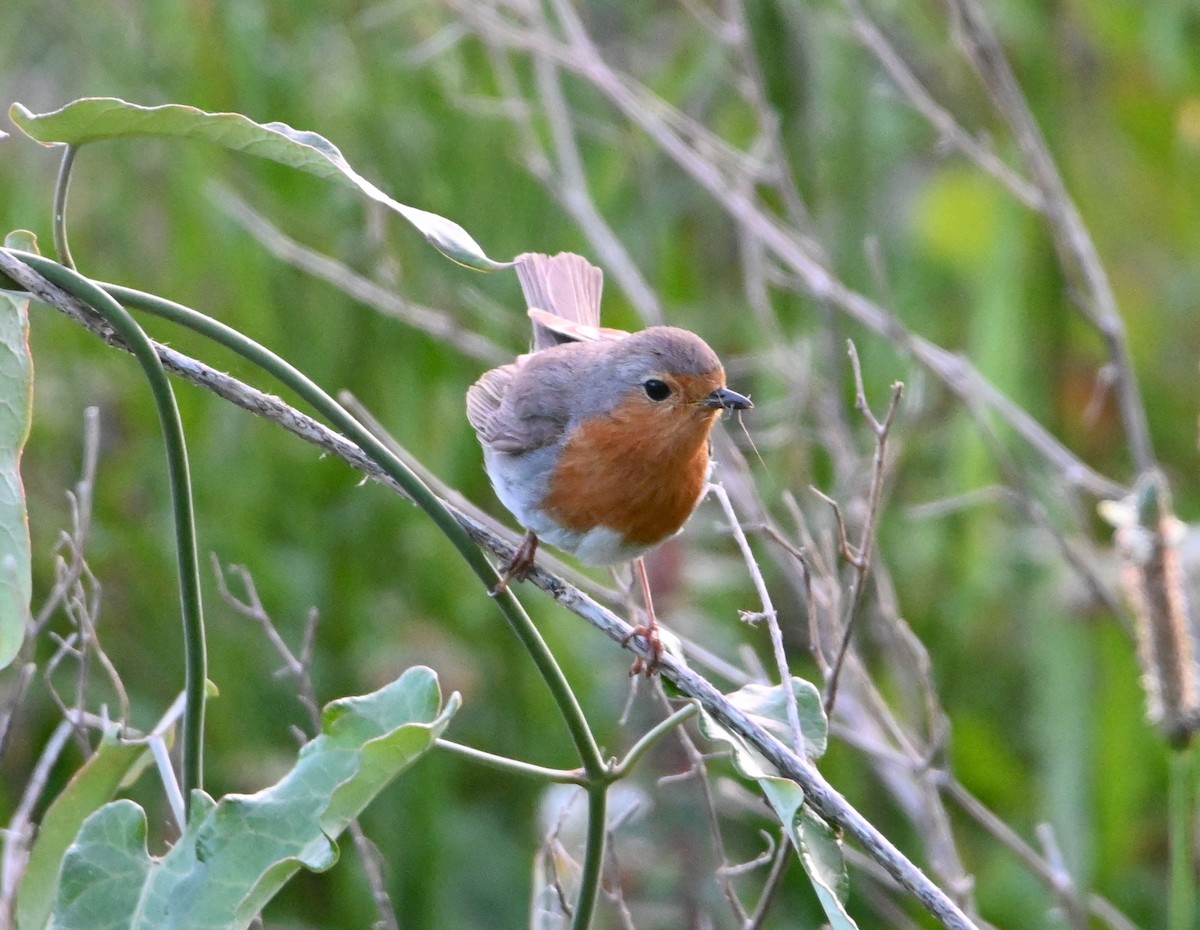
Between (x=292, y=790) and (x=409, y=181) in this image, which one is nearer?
(x=292, y=790)

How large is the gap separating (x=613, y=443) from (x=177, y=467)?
119 cm

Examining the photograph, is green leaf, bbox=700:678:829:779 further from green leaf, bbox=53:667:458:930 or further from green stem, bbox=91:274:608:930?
green leaf, bbox=53:667:458:930

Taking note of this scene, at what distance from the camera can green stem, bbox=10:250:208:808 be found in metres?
1.13

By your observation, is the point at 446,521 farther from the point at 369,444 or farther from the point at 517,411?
the point at 517,411

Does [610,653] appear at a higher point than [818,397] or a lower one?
lower

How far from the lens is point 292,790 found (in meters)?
1.25

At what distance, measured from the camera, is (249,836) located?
48.4 inches

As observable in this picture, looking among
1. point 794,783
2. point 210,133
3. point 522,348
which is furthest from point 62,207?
point 522,348

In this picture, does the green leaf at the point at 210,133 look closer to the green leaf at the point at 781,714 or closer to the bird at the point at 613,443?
the green leaf at the point at 781,714

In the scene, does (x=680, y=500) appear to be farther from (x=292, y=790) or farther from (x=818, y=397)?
(x=292, y=790)

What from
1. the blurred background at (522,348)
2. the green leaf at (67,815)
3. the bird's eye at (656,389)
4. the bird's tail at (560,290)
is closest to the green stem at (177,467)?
the green leaf at (67,815)

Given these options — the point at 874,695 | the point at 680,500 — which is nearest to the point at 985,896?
the point at 874,695

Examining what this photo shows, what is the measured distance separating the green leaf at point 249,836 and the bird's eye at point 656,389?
1048mm

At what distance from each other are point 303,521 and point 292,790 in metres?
2.58
